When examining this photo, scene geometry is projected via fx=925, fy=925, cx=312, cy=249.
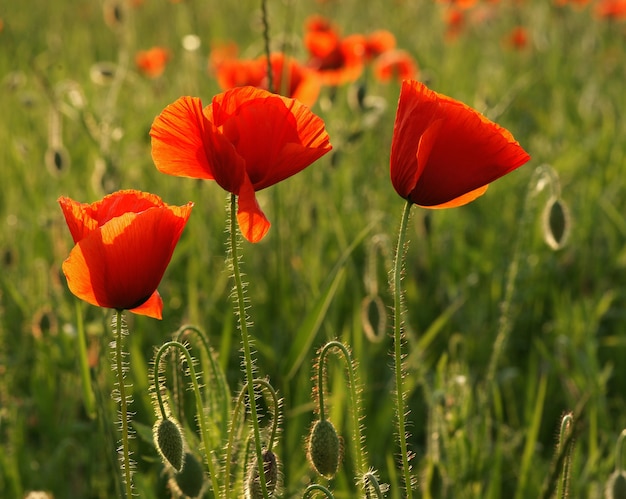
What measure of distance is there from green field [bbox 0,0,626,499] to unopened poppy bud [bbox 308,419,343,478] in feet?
0.11

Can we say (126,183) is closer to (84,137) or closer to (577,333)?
(84,137)

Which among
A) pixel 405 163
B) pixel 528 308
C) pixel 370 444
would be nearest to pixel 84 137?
pixel 528 308

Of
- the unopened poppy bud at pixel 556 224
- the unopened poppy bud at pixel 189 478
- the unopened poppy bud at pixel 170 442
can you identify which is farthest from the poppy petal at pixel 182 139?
the unopened poppy bud at pixel 556 224

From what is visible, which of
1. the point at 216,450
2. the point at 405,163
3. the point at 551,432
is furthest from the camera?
the point at 551,432

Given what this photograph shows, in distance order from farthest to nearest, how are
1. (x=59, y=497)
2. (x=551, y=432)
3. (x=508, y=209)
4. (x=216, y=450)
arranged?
(x=508, y=209) < (x=551, y=432) < (x=59, y=497) < (x=216, y=450)

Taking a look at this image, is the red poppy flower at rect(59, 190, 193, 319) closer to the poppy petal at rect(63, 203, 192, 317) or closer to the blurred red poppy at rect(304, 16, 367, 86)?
the poppy petal at rect(63, 203, 192, 317)

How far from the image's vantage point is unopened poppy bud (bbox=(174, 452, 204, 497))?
1.37 meters

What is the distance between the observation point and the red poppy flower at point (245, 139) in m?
1.13

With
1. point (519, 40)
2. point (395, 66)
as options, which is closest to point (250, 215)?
point (395, 66)

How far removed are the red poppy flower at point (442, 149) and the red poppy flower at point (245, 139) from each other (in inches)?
4.5

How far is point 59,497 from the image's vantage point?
2062 mm

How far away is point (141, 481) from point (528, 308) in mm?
1651

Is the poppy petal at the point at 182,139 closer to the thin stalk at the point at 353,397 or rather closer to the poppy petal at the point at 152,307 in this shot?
the poppy petal at the point at 152,307

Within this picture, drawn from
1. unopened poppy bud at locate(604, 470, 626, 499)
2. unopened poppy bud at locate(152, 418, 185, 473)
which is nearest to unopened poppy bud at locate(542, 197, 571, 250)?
unopened poppy bud at locate(604, 470, 626, 499)
